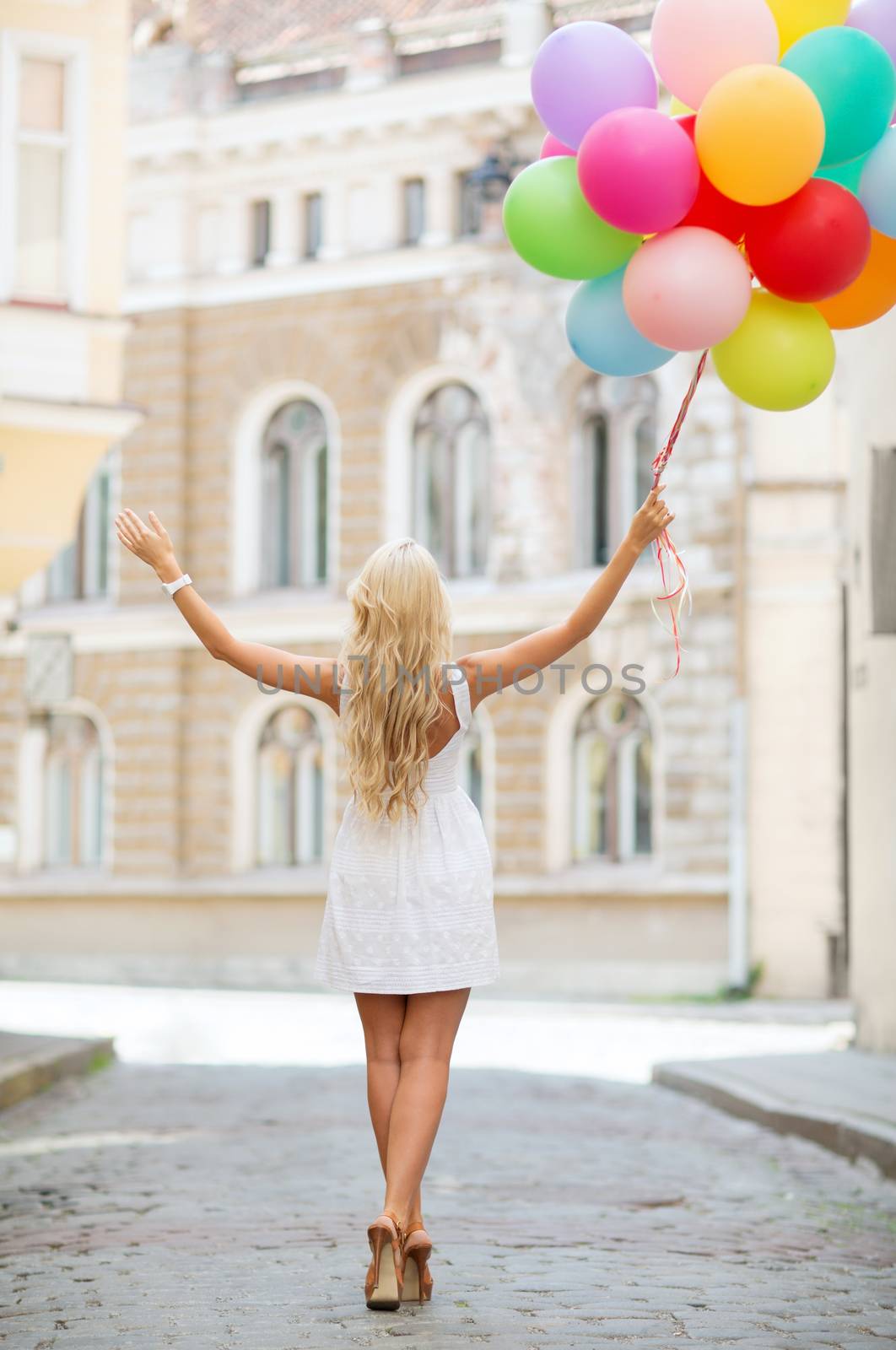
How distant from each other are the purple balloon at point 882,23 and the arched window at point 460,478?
1859 centimetres

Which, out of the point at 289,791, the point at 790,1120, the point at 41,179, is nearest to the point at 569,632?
the point at 790,1120

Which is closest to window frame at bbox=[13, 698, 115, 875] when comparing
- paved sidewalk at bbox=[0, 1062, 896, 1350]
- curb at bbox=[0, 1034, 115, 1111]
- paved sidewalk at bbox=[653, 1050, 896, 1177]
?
curb at bbox=[0, 1034, 115, 1111]

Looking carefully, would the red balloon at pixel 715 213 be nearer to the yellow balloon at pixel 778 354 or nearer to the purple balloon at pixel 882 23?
the yellow balloon at pixel 778 354

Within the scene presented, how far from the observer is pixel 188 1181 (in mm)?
7594

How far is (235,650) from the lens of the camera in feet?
17.2

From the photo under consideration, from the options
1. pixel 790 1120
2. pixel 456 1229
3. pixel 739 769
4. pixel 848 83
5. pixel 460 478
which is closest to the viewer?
pixel 848 83

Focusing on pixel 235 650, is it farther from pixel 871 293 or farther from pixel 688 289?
pixel 871 293

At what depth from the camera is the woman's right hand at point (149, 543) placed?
536 centimetres

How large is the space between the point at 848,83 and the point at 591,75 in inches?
29.6

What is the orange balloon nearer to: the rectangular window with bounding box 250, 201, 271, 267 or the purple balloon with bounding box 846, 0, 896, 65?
the purple balloon with bounding box 846, 0, 896, 65

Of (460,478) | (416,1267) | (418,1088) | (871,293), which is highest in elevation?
(460,478)

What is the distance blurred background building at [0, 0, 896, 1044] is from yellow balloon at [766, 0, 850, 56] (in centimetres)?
1577

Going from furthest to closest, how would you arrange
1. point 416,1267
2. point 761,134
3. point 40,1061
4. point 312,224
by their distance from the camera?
point 312,224
point 40,1061
point 761,134
point 416,1267

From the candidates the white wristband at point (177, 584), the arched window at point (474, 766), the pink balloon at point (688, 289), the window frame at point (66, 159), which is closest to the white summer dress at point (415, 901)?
the white wristband at point (177, 584)
